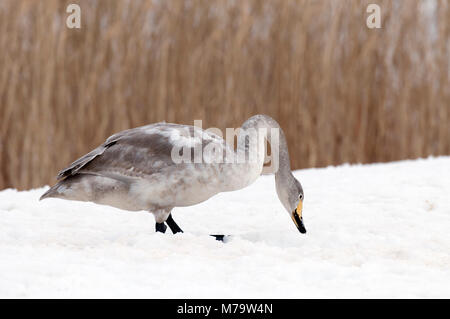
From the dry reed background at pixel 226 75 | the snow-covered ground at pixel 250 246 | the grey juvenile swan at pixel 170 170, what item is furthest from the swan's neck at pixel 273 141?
the dry reed background at pixel 226 75

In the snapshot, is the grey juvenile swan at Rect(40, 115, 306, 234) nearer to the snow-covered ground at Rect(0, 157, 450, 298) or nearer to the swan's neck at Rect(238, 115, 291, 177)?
the swan's neck at Rect(238, 115, 291, 177)

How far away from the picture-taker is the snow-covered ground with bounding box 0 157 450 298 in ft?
7.54

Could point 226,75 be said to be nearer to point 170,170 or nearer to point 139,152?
point 139,152

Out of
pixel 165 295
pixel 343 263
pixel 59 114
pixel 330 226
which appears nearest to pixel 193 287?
pixel 165 295

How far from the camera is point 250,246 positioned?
9.27ft

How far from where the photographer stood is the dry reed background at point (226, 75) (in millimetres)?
5039

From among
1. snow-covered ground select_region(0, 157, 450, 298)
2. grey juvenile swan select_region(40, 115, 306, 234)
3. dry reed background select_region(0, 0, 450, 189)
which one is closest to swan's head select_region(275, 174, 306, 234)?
grey juvenile swan select_region(40, 115, 306, 234)

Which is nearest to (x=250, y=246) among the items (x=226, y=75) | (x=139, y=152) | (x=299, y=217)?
(x=299, y=217)

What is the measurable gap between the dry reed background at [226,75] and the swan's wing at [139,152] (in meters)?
2.11

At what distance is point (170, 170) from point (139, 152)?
0.19 meters

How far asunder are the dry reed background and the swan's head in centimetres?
227

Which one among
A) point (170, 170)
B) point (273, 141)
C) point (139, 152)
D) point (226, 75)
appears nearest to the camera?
point (170, 170)
